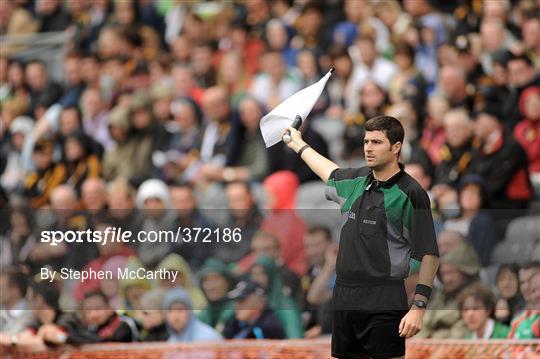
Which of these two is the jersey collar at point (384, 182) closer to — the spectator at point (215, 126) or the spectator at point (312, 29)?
the spectator at point (215, 126)

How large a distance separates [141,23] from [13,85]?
5.52 ft

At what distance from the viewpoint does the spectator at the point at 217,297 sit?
10086 mm

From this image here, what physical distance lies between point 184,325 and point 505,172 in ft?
10.1

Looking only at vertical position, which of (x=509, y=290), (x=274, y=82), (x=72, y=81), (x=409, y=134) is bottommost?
(x=509, y=290)

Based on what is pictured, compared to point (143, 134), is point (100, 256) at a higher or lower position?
higher

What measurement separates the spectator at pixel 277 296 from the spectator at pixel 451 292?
853 mm

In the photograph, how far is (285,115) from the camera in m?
8.02

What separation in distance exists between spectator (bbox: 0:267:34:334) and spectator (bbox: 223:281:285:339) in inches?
54.2

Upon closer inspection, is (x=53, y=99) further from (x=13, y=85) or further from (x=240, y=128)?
(x=240, y=128)

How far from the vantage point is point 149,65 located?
16.1 m

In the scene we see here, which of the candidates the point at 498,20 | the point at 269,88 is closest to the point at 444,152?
the point at 498,20

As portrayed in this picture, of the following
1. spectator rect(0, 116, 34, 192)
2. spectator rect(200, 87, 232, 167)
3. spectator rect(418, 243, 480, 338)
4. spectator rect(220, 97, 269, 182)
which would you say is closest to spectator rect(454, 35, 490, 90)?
spectator rect(220, 97, 269, 182)

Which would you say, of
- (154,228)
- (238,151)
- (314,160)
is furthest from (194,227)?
(238,151)

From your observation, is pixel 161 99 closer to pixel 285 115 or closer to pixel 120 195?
pixel 120 195
